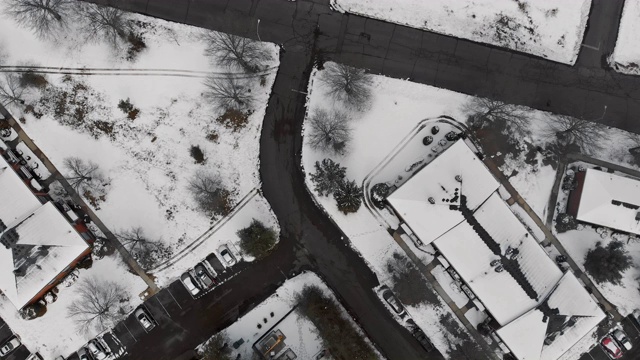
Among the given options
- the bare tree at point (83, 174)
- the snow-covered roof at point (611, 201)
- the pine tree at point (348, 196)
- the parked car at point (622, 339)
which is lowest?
the parked car at point (622, 339)

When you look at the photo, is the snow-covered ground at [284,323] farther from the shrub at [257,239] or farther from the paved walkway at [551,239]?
the paved walkway at [551,239]

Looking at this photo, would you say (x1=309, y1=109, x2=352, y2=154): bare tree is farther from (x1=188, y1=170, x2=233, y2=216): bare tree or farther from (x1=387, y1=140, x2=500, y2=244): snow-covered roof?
(x1=188, y1=170, x2=233, y2=216): bare tree

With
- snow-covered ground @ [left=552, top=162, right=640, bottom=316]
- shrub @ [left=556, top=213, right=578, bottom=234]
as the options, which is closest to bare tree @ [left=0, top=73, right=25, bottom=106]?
snow-covered ground @ [left=552, top=162, right=640, bottom=316]

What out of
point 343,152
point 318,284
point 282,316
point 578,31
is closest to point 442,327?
point 318,284

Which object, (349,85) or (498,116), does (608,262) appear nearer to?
(498,116)

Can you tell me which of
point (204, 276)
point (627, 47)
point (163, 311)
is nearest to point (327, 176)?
point (204, 276)

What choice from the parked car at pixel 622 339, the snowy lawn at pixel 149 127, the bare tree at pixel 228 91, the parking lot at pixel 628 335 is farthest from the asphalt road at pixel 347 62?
the parked car at pixel 622 339

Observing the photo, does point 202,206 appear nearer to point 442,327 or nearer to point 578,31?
point 442,327
